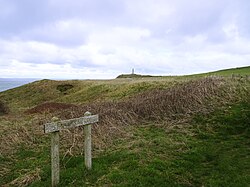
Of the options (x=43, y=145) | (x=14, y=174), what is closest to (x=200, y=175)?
(x=14, y=174)

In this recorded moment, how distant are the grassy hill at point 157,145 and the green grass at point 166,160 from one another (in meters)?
0.02

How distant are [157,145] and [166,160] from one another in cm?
126

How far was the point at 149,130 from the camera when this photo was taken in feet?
33.8

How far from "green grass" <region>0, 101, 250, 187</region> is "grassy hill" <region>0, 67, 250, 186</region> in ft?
0.07

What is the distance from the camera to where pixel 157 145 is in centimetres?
847

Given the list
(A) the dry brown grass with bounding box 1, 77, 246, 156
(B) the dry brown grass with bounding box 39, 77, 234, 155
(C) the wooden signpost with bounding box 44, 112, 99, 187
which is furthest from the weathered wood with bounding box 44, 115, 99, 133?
(B) the dry brown grass with bounding box 39, 77, 234, 155

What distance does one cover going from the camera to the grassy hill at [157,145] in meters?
Result: 6.27

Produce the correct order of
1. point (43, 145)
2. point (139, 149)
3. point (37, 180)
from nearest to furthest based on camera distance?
point (37, 180) → point (139, 149) → point (43, 145)

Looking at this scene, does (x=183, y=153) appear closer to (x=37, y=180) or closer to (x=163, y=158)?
(x=163, y=158)

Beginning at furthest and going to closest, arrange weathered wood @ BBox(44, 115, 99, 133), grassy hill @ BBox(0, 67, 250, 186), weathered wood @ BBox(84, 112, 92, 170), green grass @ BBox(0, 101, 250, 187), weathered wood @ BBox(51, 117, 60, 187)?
weathered wood @ BBox(84, 112, 92, 170) < grassy hill @ BBox(0, 67, 250, 186) < green grass @ BBox(0, 101, 250, 187) < weathered wood @ BBox(51, 117, 60, 187) < weathered wood @ BBox(44, 115, 99, 133)

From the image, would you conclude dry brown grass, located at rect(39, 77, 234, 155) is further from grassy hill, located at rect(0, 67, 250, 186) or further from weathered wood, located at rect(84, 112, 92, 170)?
weathered wood, located at rect(84, 112, 92, 170)

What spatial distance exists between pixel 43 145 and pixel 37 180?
2.79 m

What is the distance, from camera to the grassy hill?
247 inches

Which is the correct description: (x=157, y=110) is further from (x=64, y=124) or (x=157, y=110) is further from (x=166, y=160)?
(x=64, y=124)
